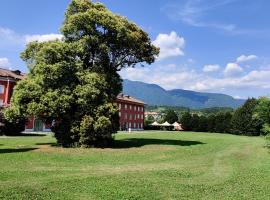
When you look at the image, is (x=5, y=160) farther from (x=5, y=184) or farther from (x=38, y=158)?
(x=5, y=184)

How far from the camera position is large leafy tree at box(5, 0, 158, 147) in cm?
3253

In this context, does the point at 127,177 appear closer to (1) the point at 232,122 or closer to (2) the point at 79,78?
(2) the point at 79,78

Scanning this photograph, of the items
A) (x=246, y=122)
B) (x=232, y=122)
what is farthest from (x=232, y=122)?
(x=246, y=122)

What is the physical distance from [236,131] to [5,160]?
70.3m

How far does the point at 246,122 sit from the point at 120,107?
111 feet

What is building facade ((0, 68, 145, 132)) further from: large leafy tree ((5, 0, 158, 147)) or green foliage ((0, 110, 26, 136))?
large leafy tree ((5, 0, 158, 147))

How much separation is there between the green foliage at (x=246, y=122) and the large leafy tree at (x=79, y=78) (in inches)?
2046

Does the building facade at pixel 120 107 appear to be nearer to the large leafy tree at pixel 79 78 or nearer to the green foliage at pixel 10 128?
the green foliage at pixel 10 128

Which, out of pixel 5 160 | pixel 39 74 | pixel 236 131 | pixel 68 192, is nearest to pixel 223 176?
pixel 68 192

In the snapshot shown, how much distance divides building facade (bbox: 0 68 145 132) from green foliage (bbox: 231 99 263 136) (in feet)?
82.8

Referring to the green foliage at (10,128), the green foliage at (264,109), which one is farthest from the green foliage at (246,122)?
the green foliage at (10,128)

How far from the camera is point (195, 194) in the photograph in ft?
48.0

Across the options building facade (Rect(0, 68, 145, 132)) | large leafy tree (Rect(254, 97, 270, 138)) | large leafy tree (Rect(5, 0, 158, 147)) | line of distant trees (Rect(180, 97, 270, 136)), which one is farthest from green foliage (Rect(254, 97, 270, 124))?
building facade (Rect(0, 68, 145, 132))

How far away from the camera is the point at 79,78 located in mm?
33594
